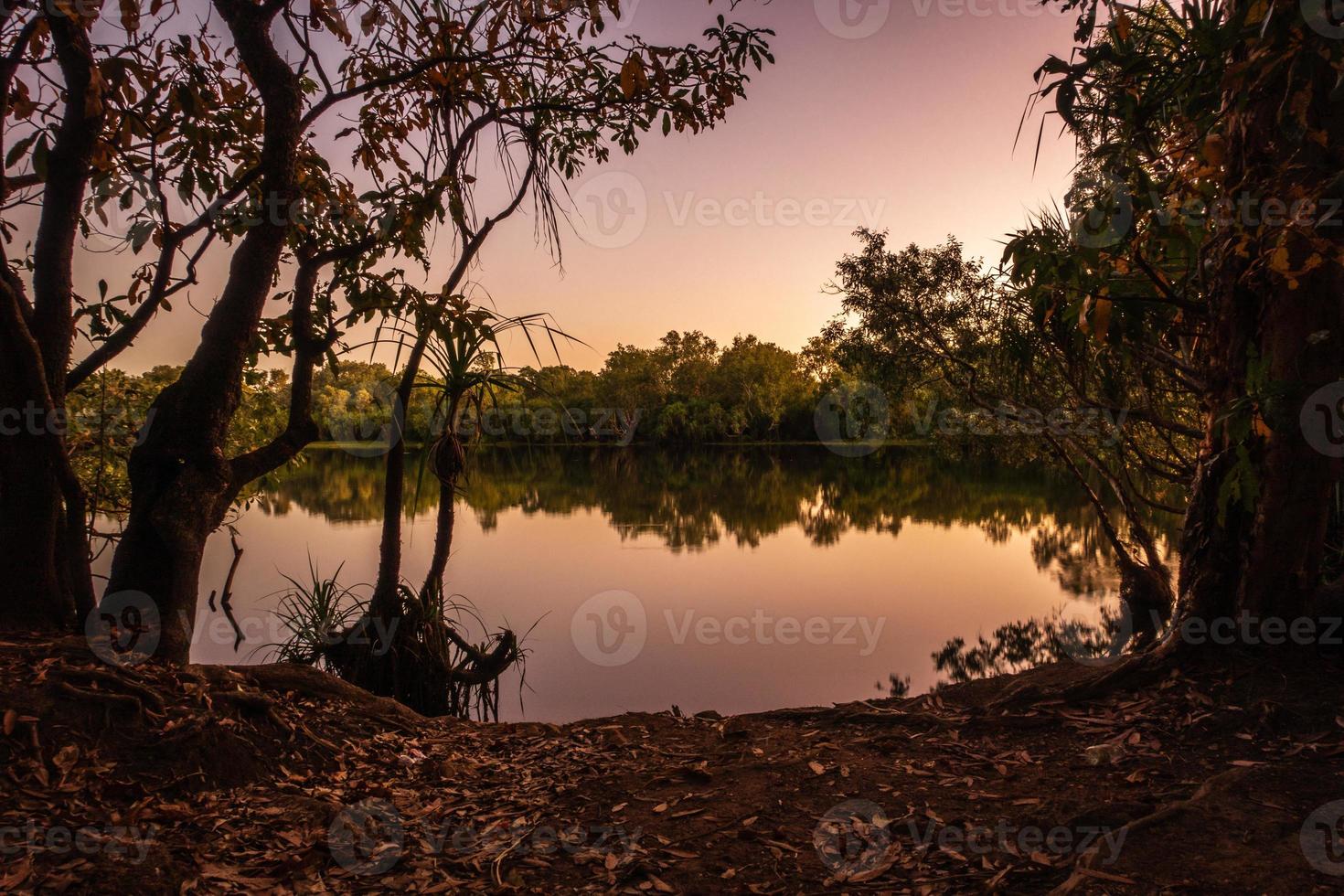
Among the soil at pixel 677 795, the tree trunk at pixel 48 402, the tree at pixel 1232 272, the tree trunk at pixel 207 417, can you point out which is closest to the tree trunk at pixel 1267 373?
the tree at pixel 1232 272

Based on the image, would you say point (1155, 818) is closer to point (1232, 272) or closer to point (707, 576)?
point (1232, 272)

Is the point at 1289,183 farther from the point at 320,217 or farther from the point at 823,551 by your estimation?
the point at 823,551

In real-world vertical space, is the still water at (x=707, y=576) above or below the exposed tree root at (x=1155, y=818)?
below

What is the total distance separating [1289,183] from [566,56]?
167 inches

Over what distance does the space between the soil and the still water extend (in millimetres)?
1993

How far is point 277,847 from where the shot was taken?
101 inches

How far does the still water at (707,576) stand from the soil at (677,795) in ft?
6.54

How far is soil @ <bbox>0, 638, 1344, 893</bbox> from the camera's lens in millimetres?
2361

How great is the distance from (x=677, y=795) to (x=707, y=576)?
9821mm

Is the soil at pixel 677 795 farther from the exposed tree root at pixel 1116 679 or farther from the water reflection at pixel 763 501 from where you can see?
the water reflection at pixel 763 501

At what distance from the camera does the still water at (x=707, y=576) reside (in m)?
8.05

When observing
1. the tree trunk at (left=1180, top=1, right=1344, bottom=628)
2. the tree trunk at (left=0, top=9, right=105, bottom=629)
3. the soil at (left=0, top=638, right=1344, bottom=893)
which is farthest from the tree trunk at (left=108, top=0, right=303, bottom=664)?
the tree trunk at (left=1180, top=1, right=1344, bottom=628)

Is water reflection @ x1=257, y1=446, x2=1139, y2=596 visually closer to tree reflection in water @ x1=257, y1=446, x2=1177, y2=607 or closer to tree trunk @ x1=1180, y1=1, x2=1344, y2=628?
tree reflection in water @ x1=257, y1=446, x2=1177, y2=607

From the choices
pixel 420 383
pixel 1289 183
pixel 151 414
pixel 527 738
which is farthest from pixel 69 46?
pixel 1289 183
